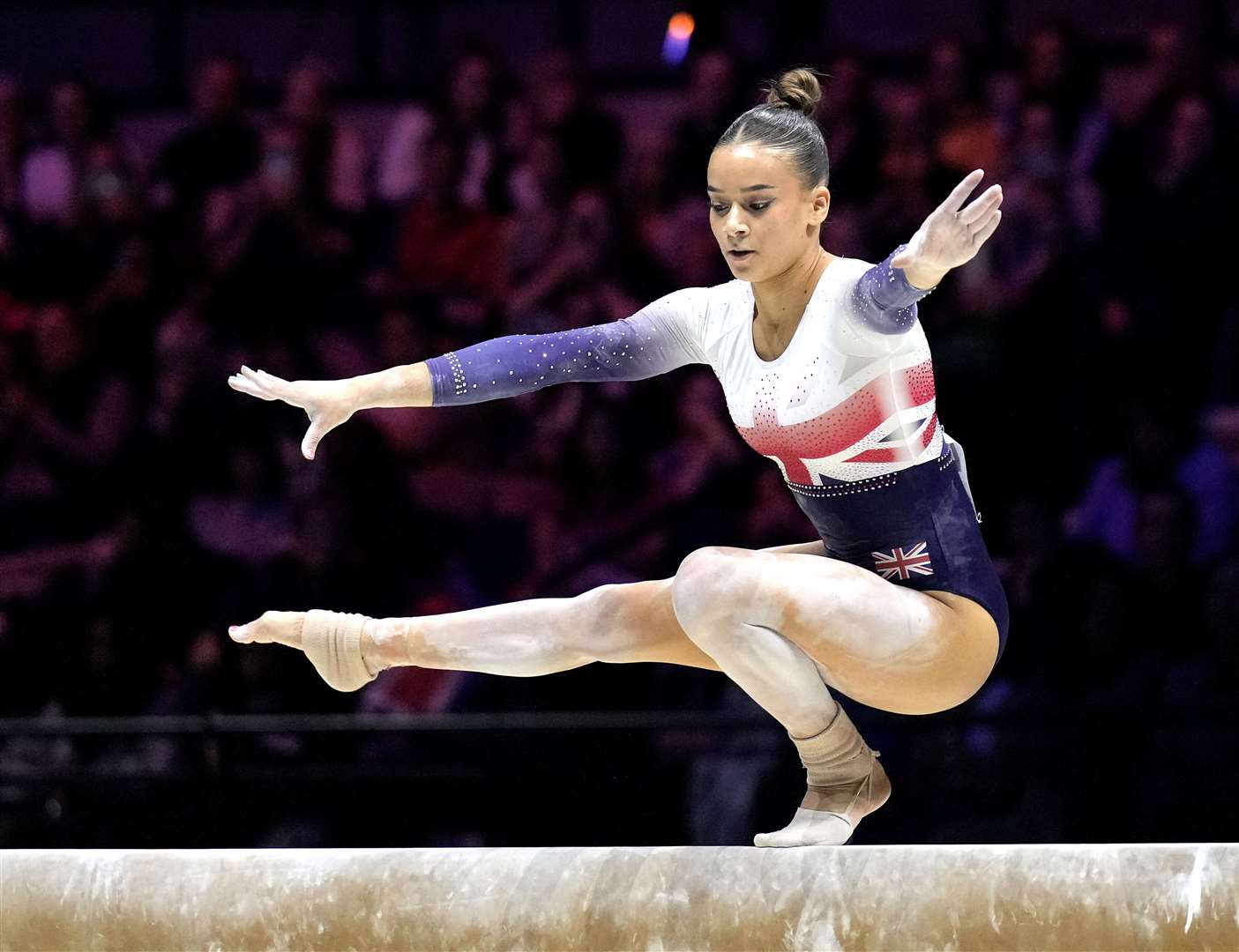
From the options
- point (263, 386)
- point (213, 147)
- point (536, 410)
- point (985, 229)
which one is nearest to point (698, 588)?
point (985, 229)

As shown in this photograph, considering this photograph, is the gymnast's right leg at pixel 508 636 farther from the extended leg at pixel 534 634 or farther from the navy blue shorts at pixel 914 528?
the navy blue shorts at pixel 914 528

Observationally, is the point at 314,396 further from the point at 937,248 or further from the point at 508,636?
the point at 937,248

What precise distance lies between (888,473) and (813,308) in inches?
14.8

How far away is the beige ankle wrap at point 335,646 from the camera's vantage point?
3635mm

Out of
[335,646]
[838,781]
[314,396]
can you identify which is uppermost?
[314,396]

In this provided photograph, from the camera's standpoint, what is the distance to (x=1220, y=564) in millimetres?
5594

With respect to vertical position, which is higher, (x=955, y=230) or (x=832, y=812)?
(x=955, y=230)

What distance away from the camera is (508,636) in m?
3.64

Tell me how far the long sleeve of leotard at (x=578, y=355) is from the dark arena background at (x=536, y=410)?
5.71 feet

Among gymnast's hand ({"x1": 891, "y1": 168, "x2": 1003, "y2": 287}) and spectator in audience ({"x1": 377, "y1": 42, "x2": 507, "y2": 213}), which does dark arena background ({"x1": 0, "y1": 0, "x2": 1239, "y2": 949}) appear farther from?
gymnast's hand ({"x1": 891, "y1": 168, "x2": 1003, "y2": 287})

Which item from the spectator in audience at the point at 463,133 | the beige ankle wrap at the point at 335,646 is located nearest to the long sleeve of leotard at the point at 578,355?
the beige ankle wrap at the point at 335,646

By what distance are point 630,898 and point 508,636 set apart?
2.11 feet

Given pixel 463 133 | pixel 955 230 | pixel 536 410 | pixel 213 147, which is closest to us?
pixel 955 230

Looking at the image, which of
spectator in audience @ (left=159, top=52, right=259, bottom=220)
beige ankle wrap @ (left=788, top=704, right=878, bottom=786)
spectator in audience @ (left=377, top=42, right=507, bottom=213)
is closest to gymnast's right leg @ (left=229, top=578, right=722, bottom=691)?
beige ankle wrap @ (left=788, top=704, right=878, bottom=786)
